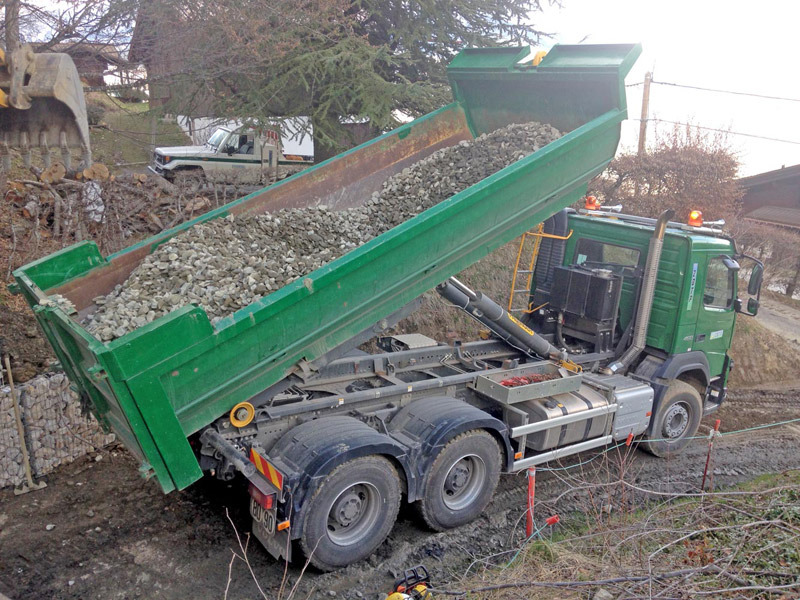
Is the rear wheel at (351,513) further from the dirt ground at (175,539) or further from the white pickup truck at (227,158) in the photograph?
the white pickup truck at (227,158)

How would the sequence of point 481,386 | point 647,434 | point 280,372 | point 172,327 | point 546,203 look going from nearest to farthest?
point 172,327
point 280,372
point 546,203
point 481,386
point 647,434

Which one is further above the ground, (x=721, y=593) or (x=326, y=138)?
(x=326, y=138)

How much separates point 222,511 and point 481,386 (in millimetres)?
2529

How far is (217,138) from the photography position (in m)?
14.6

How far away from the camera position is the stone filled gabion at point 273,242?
4312 millimetres

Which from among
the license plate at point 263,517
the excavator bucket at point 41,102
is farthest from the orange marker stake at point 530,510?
the excavator bucket at point 41,102

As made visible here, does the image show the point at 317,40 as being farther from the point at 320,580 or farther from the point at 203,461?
the point at 320,580

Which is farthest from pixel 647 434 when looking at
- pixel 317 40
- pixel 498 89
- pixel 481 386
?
pixel 317 40

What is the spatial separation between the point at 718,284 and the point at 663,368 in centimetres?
116

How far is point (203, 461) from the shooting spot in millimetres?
4523

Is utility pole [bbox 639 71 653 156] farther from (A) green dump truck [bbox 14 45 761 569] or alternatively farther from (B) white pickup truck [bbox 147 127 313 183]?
(A) green dump truck [bbox 14 45 761 569]

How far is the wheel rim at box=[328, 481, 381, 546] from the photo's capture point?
4.61 m

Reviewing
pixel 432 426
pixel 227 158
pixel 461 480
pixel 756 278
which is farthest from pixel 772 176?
pixel 432 426

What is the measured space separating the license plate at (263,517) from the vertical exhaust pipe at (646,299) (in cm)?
397
